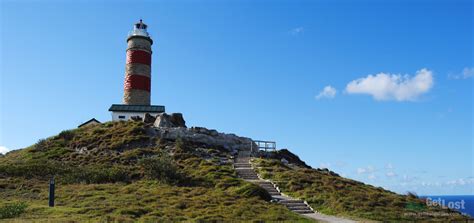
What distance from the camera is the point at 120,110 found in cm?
4931

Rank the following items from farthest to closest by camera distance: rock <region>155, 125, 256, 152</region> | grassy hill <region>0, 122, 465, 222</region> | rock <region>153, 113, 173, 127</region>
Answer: rock <region>153, 113, 173, 127</region> < rock <region>155, 125, 256, 152</region> < grassy hill <region>0, 122, 465, 222</region>

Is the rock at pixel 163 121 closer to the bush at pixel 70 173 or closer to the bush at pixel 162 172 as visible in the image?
the bush at pixel 70 173

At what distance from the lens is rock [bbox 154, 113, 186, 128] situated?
41875 millimetres

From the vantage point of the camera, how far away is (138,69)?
1991 inches

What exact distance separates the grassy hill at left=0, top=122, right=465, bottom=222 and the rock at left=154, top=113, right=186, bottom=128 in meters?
2.16

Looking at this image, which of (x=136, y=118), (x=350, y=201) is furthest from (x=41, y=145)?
(x=350, y=201)

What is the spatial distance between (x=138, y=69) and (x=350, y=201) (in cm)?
3444

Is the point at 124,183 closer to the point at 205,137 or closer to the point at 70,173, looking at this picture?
the point at 70,173

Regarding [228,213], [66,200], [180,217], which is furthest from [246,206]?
[66,200]

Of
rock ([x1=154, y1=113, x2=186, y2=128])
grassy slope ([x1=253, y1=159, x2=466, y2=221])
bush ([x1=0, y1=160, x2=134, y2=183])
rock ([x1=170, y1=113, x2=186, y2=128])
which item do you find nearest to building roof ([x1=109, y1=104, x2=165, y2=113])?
rock ([x1=170, y1=113, x2=186, y2=128])

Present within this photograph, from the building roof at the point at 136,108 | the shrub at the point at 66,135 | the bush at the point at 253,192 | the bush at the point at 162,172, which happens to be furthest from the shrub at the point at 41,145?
the bush at the point at 253,192

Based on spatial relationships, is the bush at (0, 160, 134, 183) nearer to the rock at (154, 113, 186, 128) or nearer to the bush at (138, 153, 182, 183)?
the bush at (138, 153, 182, 183)

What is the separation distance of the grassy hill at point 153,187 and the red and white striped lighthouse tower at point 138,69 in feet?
33.8

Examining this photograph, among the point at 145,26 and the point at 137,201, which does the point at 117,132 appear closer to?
the point at 145,26
